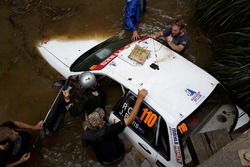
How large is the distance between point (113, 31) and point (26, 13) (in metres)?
2.40

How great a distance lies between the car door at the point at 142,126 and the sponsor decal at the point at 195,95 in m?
0.59

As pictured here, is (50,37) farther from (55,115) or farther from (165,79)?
(165,79)

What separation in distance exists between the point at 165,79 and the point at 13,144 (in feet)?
8.36

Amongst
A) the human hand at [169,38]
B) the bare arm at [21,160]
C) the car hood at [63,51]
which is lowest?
the bare arm at [21,160]

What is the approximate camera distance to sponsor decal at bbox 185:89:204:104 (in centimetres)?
488

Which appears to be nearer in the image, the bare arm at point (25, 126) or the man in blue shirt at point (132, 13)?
the bare arm at point (25, 126)

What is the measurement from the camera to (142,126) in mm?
4996

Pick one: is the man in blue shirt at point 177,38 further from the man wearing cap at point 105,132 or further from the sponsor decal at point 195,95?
the man wearing cap at point 105,132

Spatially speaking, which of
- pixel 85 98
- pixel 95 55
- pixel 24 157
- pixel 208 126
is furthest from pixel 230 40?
pixel 24 157

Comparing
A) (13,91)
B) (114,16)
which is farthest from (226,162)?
(114,16)

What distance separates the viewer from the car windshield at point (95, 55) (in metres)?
5.94

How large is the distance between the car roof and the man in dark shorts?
1.64 meters

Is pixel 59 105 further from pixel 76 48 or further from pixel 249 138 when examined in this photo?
pixel 249 138

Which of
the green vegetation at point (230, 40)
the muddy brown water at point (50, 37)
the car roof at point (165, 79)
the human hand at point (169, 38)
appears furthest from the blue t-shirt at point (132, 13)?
the car roof at point (165, 79)
